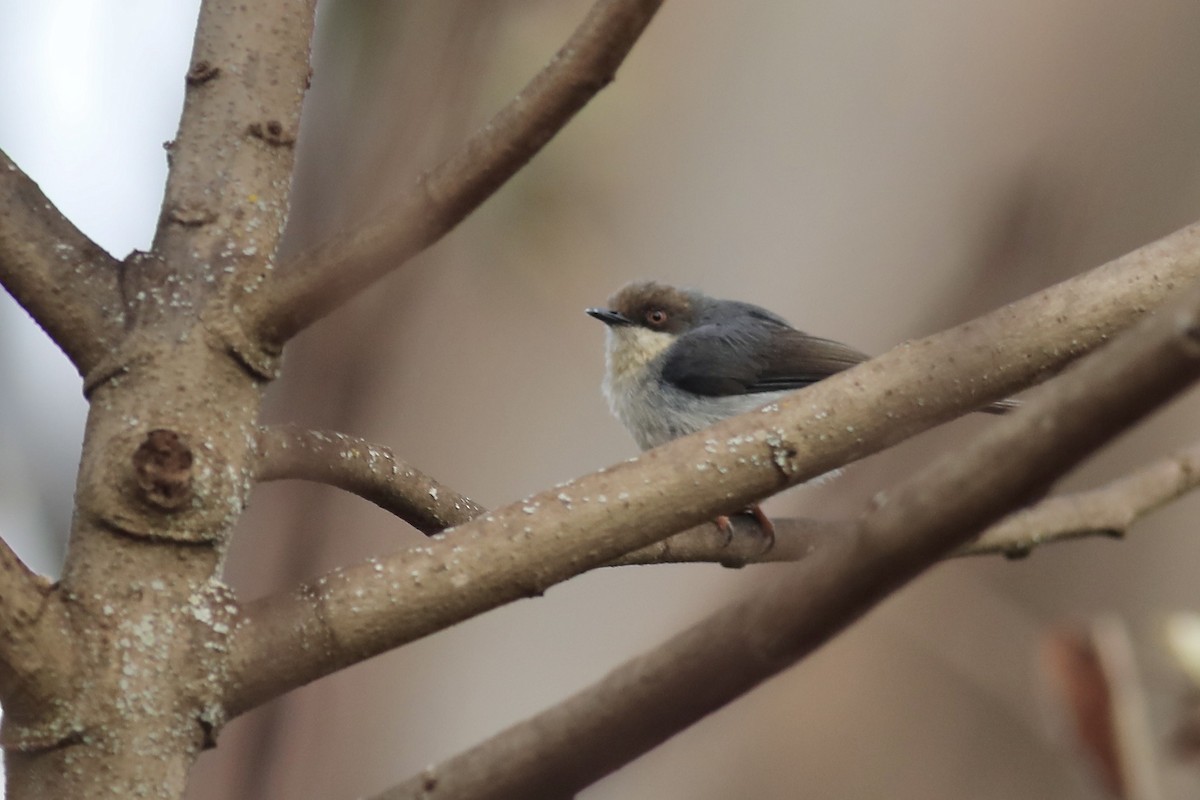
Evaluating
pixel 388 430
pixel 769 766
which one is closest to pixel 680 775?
pixel 769 766

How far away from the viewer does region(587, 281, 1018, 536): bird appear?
3799mm

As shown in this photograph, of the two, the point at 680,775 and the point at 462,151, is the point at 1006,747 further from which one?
the point at 462,151

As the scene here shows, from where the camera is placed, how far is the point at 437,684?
155 inches

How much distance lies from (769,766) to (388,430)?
1632mm

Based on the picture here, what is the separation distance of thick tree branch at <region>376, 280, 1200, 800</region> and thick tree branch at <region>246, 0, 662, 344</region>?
1.98 ft

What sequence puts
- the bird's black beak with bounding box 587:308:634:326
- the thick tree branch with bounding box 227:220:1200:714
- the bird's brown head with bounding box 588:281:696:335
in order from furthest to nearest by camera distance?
the bird's brown head with bounding box 588:281:696:335, the bird's black beak with bounding box 587:308:634:326, the thick tree branch with bounding box 227:220:1200:714

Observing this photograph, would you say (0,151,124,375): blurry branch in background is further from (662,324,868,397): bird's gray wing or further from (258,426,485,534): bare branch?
(662,324,868,397): bird's gray wing

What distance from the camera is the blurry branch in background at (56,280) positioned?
127 cm

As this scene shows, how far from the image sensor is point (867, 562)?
2.47 feet

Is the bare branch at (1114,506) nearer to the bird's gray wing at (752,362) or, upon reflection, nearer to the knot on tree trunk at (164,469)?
the knot on tree trunk at (164,469)

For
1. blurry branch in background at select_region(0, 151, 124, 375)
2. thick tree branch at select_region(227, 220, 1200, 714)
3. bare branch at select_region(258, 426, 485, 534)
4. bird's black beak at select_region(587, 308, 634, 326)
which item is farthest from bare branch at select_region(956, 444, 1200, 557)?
bird's black beak at select_region(587, 308, 634, 326)

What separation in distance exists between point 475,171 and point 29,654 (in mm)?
606

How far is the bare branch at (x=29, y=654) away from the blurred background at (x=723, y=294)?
70 centimetres

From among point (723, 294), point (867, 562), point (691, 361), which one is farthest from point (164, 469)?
point (723, 294)
